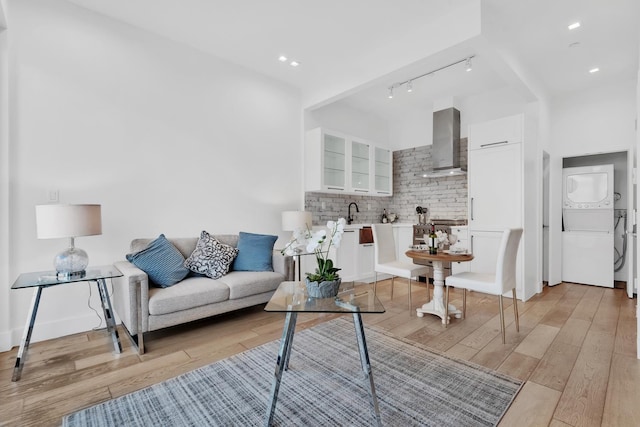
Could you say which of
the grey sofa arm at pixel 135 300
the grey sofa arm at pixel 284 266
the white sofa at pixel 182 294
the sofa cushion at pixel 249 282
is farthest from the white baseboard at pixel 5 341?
the grey sofa arm at pixel 284 266

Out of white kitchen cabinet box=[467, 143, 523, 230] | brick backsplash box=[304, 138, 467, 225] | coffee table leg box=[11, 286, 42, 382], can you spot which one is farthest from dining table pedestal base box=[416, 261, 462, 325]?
coffee table leg box=[11, 286, 42, 382]

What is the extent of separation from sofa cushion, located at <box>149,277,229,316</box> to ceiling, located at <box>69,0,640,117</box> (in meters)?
2.50

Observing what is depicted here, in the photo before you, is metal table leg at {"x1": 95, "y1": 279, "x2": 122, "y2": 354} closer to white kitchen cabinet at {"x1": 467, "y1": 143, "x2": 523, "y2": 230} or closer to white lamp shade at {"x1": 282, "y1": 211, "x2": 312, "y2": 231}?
white lamp shade at {"x1": 282, "y1": 211, "x2": 312, "y2": 231}

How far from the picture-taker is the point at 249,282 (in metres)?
2.96

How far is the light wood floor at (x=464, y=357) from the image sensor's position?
168cm

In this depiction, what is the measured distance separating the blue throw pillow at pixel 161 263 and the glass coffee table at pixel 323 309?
134 cm

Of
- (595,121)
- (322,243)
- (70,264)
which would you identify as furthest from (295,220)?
(595,121)

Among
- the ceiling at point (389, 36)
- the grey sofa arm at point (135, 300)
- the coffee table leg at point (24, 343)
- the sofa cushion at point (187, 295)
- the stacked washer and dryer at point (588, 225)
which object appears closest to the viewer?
the coffee table leg at point (24, 343)

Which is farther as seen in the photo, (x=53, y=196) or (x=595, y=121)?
(x=595, y=121)

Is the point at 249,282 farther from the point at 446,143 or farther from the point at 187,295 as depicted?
the point at 446,143

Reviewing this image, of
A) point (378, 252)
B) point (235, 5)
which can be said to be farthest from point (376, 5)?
point (378, 252)

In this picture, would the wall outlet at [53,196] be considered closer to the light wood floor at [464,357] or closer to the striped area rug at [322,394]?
the light wood floor at [464,357]

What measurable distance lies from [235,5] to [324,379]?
3.13 metres

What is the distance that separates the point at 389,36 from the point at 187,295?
319 cm
